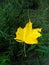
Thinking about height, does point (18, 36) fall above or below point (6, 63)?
above

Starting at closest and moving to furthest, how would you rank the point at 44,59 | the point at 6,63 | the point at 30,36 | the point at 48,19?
the point at 30,36
the point at 6,63
the point at 44,59
the point at 48,19

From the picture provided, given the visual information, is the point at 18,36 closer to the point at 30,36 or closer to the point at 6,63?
the point at 30,36

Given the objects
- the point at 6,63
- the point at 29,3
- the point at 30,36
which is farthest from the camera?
the point at 29,3

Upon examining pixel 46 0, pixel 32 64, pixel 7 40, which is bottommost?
pixel 32 64

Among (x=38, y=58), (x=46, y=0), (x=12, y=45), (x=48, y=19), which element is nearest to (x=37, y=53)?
(x=38, y=58)

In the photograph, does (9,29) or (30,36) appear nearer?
(30,36)

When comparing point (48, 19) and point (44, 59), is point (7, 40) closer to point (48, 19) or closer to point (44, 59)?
point (44, 59)

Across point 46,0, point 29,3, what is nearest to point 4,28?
point 29,3
